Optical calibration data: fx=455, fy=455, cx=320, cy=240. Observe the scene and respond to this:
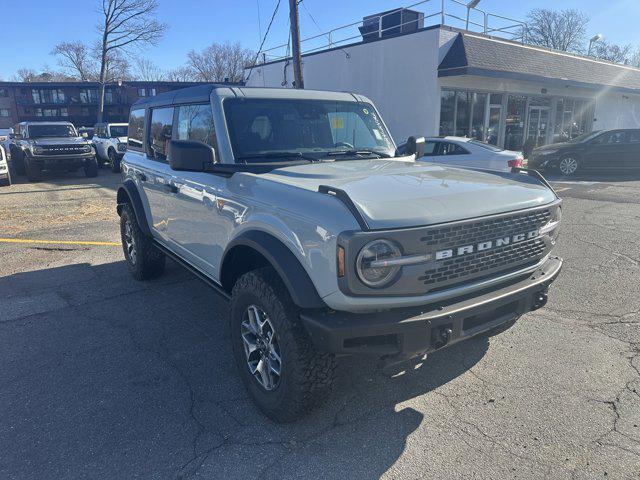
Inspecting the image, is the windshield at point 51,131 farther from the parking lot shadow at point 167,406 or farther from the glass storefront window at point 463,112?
the glass storefront window at point 463,112

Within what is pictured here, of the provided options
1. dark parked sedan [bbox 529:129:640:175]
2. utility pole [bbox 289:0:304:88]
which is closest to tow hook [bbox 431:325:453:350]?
utility pole [bbox 289:0:304:88]

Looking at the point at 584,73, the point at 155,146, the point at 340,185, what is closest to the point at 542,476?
the point at 340,185

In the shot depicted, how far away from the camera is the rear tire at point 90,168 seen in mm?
15825

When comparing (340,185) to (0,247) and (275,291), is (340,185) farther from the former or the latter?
(0,247)

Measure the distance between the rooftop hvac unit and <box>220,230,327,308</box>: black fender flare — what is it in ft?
57.5

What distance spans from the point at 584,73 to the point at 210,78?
185ft

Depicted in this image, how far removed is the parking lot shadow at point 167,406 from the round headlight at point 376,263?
3.02 feet

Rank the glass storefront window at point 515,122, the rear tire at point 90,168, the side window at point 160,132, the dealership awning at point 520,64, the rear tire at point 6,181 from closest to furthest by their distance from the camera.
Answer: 1. the side window at point 160,132
2. the rear tire at point 6,181
3. the rear tire at point 90,168
4. the dealership awning at point 520,64
5. the glass storefront window at point 515,122

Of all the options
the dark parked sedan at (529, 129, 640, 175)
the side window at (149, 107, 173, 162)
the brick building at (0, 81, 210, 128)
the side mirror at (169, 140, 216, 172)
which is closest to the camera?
the side mirror at (169, 140, 216, 172)

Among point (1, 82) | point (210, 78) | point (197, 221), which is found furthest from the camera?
point (210, 78)

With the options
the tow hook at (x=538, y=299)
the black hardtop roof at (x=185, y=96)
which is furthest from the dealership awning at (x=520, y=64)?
the tow hook at (x=538, y=299)

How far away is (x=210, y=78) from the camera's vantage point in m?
67.2

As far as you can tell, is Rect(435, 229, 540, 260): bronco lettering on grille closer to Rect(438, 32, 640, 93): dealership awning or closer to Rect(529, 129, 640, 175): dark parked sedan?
Rect(529, 129, 640, 175): dark parked sedan

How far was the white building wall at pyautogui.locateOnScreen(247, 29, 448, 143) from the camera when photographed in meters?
17.0
